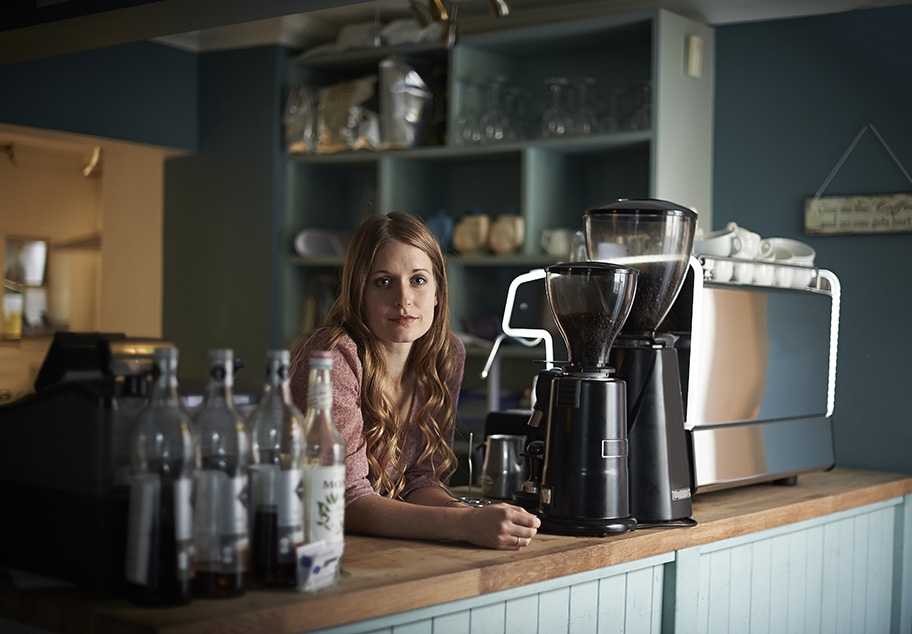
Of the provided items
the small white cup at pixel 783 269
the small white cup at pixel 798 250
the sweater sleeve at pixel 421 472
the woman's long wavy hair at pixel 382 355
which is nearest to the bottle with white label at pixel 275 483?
the woman's long wavy hair at pixel 382 355

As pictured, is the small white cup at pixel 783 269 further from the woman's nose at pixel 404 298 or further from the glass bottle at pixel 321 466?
the glass bottle at pixel 321 466

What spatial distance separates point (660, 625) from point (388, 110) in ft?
8.53

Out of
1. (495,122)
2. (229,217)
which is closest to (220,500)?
(495,122)

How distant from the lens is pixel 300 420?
4.32 ft

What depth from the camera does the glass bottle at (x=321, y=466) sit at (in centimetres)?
131

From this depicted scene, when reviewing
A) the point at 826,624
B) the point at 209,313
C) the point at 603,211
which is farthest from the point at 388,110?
the point at 826,624

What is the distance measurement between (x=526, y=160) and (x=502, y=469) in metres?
1.74

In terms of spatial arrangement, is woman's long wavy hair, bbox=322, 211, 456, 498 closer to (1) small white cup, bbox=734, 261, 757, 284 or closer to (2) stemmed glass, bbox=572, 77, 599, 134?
(1) small white cup, bbox=734, 261, 757, 284

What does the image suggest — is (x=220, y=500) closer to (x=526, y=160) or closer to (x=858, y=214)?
(x=858, y=214)

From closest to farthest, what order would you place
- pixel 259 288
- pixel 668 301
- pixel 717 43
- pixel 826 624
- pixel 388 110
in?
pixel 668 301 → pixel 826 624 → pixel 717 43 → pixel 388 110 → pixel 259 288

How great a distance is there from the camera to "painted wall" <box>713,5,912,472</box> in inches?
121

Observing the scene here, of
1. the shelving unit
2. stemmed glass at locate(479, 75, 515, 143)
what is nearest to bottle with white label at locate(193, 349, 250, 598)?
the shelving unit

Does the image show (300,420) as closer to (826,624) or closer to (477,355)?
(826,624)

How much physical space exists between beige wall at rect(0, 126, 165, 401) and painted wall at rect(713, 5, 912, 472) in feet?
8.11
